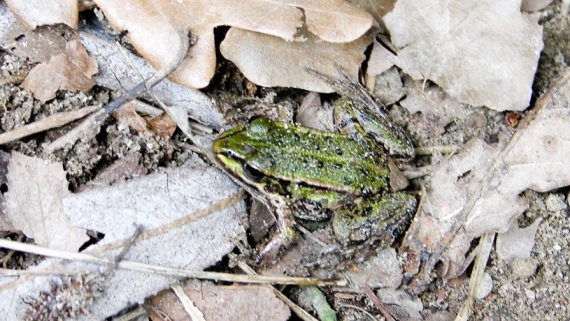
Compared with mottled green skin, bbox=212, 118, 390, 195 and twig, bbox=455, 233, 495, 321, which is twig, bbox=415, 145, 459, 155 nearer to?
mottled green skin, bbox=212, 118, 390, 195

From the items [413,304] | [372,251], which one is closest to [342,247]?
[372,251]

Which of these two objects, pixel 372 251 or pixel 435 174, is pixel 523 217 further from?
pixel 372 251

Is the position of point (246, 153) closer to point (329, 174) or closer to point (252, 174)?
point (252, 174)

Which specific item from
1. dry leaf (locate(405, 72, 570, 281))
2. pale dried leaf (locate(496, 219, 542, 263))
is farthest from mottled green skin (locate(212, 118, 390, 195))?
pale dried leaf (locate(496, 219, 542, 263))

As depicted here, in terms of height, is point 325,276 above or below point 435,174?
below

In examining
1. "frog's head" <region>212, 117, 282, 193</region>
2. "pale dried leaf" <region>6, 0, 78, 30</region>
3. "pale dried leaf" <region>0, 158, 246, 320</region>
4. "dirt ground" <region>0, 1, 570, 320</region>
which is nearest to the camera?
"pale dried leaf" <region>0, 158, 246, 320</region>

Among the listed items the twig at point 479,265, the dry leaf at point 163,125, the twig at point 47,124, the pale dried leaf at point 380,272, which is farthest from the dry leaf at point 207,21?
the twig at point 479,265

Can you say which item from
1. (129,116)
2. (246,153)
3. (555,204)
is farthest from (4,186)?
(555,204)
